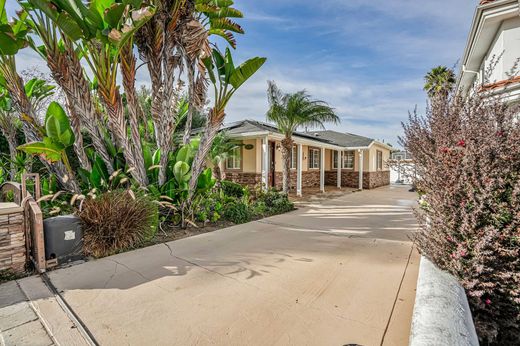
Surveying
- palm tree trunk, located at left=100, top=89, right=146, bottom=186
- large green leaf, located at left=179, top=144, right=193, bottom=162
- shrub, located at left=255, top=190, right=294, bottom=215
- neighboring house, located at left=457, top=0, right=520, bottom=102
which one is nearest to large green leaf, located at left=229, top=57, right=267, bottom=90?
large green leaf, located at left=179, top=144, right=193, bottom=162

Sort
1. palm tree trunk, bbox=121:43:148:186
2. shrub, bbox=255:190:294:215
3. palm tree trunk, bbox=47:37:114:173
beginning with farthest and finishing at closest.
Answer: shrub, bbox=255:190:294:215, palm tree trunk, bbox=121:43:148:186, palm tree trunk, bbox=47:37:114:173

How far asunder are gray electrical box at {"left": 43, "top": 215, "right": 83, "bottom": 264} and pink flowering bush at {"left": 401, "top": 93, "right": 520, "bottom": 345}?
5.40 meters

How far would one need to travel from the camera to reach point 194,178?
22.1 feet

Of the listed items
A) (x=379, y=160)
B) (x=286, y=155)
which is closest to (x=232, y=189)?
(x=286, y=155)

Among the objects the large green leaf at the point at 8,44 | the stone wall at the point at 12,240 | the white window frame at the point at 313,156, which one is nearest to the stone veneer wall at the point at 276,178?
the white window frame at the point at 313,156

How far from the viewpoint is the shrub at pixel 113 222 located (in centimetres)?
472

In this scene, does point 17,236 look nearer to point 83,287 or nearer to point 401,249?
point 83,287

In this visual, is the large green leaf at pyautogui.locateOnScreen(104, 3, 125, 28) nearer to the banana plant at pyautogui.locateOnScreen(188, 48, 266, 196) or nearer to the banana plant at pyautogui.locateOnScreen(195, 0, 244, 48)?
the banana plant at pyautogui.locateOnScreen(195, 0, 244, 48)

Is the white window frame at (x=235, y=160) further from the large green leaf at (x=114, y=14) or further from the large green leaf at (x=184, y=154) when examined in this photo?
the large green leaf at (x=114, y=14)

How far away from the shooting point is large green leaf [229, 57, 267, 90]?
652 centimetres

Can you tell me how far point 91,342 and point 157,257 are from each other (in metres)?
2.29

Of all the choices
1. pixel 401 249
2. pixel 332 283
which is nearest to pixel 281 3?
pixel 401 249

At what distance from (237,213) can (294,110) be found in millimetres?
5358

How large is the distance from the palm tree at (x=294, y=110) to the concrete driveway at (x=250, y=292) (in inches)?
251
